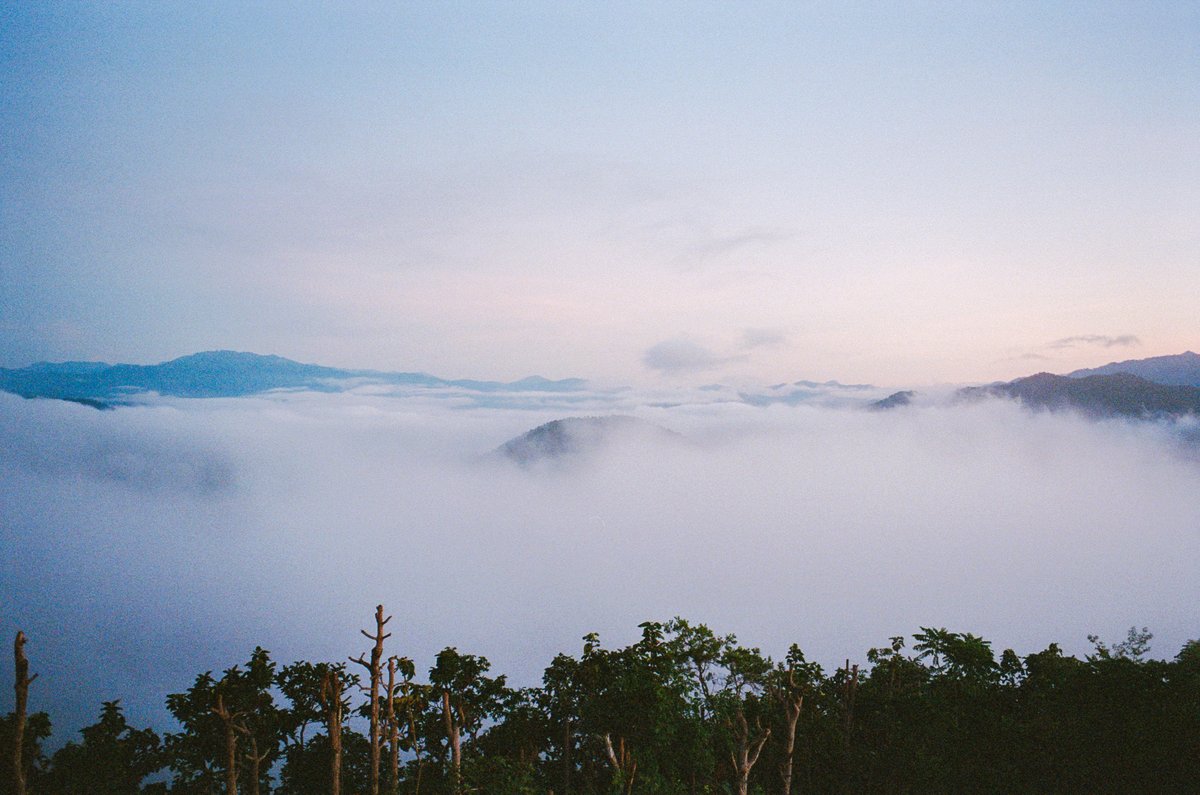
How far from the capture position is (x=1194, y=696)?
1958 cm

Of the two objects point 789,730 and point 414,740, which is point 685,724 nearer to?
point 789,730

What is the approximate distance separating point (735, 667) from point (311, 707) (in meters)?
16.7

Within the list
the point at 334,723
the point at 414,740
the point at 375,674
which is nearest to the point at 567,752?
the point at 414,740

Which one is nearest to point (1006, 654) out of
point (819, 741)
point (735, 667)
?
point (819, 741)

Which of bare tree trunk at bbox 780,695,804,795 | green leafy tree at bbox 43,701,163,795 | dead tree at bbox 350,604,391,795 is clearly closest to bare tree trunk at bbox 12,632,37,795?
dead tree at bbox 350,604,391,795

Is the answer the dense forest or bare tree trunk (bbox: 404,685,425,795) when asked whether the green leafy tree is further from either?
bare tree trunk (bbox: 404,685,425,795)

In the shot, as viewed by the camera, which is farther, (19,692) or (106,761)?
(106,761)

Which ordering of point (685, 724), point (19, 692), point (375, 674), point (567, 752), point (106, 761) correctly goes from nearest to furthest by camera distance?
1. point (19, 692)
2. point (375, 674)
3. point (685, 724)
4. point (106, 761)
5. point (567, 752)

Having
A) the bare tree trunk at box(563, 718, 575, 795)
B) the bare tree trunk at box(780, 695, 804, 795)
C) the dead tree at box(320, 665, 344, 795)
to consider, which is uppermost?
the bare tree trunk at box(780, 695, 804, 795)

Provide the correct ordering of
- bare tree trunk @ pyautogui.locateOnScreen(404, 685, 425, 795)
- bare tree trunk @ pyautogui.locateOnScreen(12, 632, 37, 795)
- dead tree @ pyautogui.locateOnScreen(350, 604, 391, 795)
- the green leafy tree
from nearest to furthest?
bare tree trunk @ pyautogui.locateOnScreen(12, 632, 37, 795) < dead tree @ pyautogui.locateOnScreen(350, 604, 391, 795) < bare tree trunk @ pyautogui.locateOnScreen(404, 685, 425, 795) < the green leafy tree

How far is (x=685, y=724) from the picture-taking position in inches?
825

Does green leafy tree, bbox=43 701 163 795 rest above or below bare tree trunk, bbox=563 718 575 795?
above

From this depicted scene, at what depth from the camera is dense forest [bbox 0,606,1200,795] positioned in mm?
20266

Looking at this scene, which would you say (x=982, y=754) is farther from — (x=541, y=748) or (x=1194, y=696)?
(x=541, y=748)
